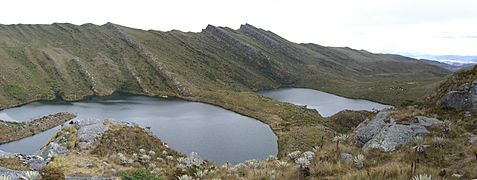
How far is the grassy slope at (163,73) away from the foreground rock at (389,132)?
26677mm

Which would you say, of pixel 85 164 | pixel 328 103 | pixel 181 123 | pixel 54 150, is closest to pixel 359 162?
pixel 85 164

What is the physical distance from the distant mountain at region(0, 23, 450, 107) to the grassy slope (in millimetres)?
305

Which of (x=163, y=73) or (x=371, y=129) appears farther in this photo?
(x=163, y=73)

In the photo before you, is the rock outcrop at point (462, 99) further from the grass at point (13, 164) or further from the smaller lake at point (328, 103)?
the smaller lake at point (328, 103)

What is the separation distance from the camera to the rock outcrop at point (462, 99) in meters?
23.4

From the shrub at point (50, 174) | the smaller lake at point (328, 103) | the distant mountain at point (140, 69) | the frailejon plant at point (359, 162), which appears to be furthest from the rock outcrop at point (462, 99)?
the distant mountain at point (140, 69)

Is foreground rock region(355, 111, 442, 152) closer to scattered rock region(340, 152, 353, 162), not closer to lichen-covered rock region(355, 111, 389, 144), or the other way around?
lichen-covered rock region(355, 111, 389, 144)

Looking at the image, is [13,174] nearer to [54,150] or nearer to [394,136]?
[54,150]

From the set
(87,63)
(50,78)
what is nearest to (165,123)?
(50,78)

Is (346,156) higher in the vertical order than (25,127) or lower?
higher

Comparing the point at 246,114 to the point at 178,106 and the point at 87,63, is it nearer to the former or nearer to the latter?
the point at 178,106

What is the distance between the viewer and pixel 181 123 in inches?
2653

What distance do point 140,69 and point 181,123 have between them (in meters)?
75.2

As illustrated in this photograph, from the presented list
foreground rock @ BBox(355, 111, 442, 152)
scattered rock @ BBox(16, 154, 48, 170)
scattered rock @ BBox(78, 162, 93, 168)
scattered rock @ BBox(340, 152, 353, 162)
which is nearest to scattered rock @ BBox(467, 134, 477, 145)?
foreground rock @ BBox(355, 111, 442, 152)
